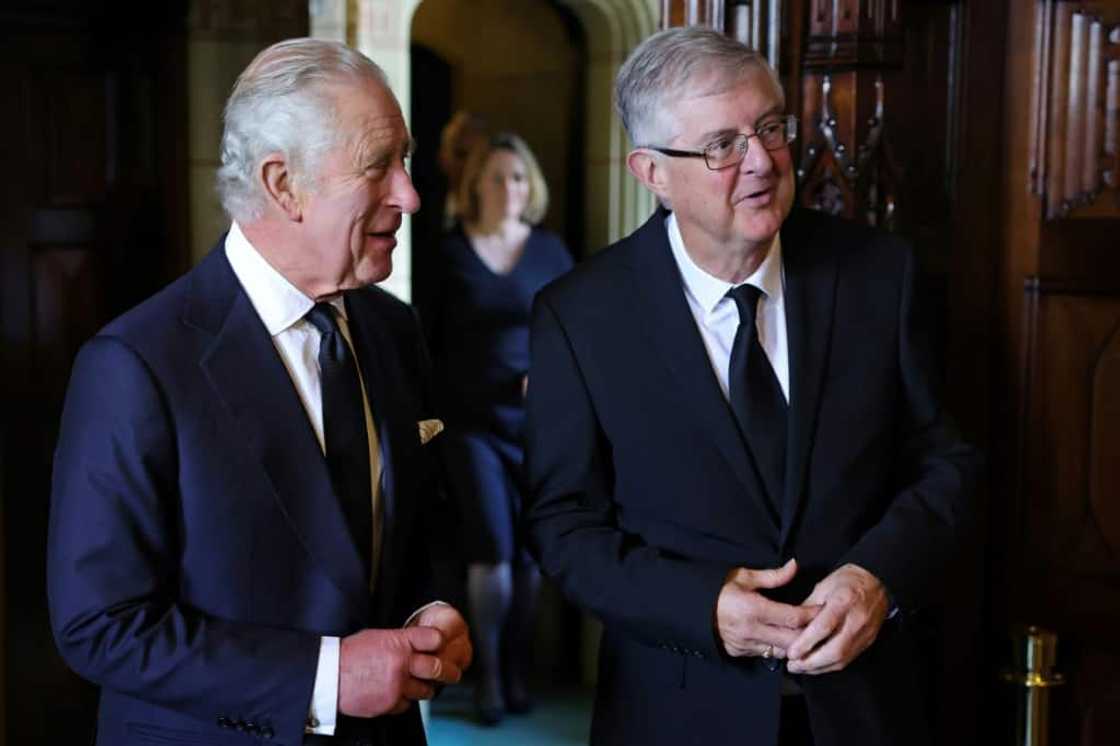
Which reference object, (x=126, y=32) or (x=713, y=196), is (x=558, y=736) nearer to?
(x=126, y=32)

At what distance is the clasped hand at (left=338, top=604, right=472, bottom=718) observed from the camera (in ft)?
6.18

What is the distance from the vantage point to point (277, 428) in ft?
6.32

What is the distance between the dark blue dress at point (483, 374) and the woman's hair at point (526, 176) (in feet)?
0.29

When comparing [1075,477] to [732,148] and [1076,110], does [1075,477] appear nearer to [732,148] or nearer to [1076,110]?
[1076,110]

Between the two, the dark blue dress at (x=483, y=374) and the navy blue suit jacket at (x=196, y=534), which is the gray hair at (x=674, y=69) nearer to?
the navy blue suit jacket at (x=196, y=534)

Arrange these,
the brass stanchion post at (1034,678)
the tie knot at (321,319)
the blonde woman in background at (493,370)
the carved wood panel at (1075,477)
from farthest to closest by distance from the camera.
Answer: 1. the blonde woman in background at (493,370)
2. the carved wood panel at (1075,477)
3. the brass stanchion post at (1034,678)
4. the tie knot at (321,319)

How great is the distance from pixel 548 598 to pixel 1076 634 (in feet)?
9.57

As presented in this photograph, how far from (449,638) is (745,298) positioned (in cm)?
68

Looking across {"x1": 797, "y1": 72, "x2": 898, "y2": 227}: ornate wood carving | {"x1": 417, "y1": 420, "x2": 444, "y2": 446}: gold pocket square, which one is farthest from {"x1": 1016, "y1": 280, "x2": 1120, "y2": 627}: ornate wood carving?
{"x1": 417, "y1": 420, "x2": 444, "y2": 446}: gold pocket square

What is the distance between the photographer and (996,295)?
122 inches

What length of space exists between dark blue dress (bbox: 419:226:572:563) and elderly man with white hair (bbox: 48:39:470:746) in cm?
296

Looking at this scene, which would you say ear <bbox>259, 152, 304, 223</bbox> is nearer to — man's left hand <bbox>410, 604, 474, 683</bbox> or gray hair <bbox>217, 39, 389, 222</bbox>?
gray hair <bbox>217, 39, 389, 222</bbox>

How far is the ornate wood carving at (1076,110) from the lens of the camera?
2.99 m

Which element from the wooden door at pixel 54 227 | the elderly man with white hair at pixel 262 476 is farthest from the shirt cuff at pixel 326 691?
the wooden door at pixel 54 227
